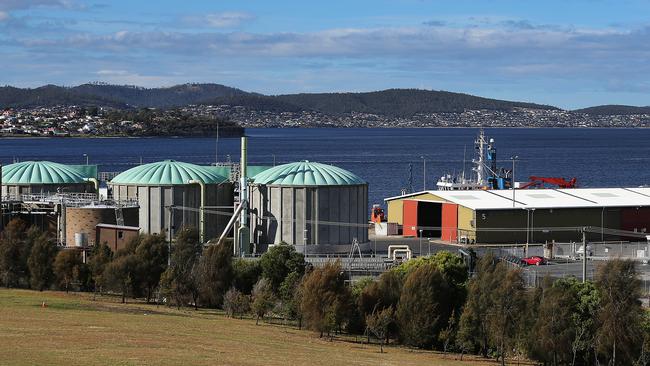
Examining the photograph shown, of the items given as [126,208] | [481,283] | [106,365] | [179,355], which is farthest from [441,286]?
[126,208]

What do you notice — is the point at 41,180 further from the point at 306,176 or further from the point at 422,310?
the point at 422,310

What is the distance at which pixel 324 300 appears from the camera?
48250 millimetres

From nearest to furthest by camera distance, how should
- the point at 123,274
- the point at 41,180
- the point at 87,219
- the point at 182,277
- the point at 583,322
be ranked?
the point at 583,322 < the point at 182,277 < the point at 123,274 < the point at 87,219 < the point at 41,180

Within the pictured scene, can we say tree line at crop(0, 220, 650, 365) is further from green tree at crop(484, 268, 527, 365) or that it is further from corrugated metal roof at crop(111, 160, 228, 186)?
corrugated metal roof at crop(111, 160, 228, 186)

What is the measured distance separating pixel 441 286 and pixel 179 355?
16570mm

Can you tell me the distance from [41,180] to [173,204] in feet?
41.9

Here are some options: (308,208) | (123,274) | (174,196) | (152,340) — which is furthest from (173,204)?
(152,340)

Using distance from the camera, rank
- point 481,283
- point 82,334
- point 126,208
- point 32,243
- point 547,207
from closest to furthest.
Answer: point 82,334 → point 481,283 → point 32,243 → point 126,208 → point 547,207

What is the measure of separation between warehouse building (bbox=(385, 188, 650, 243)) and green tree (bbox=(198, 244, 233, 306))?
941 inches

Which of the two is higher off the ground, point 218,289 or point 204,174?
point 204,174

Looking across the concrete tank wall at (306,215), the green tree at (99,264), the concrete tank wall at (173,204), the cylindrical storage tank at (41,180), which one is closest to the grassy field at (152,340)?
the green tree at (99,264)

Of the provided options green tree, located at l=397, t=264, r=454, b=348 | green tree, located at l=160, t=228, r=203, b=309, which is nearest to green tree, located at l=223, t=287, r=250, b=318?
green tree, located at l=160, t=228, r=203, b=309

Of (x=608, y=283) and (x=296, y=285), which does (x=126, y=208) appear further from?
(x=608, y=283)

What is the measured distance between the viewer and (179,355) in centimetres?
3569
